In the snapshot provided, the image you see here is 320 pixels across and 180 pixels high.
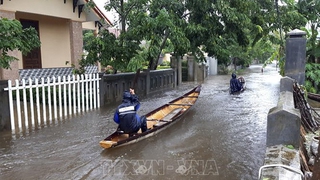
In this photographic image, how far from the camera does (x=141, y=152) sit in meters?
6.21

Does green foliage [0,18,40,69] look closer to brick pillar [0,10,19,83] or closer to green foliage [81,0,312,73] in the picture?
green foliage [81,0,312,73]

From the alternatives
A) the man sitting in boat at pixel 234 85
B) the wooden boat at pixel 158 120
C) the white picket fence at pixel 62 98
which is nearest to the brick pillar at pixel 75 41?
the white picket fence at pixel 62 98

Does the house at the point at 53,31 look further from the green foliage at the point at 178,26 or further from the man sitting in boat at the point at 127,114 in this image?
the man sitting in boat at the point at 127,114

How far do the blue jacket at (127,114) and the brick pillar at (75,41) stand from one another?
391 inches

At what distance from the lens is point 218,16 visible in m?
11.7

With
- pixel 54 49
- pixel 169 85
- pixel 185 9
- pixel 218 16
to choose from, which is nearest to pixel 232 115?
pixel 218 16

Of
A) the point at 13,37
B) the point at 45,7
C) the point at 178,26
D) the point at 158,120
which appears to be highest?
the point at 45,7

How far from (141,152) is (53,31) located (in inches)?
495

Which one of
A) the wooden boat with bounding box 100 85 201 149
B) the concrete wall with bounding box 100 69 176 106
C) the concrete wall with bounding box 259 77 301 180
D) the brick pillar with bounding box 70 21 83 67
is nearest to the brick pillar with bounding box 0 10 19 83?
the brick pillar with bounding box 70 21 83 67

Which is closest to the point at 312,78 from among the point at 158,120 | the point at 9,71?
the point at 158,120

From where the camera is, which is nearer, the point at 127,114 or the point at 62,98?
the point at 127,114

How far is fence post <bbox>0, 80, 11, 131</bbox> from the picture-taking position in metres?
7.34

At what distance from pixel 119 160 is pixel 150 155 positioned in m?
0.66

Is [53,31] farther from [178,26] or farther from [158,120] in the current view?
[158,120]
